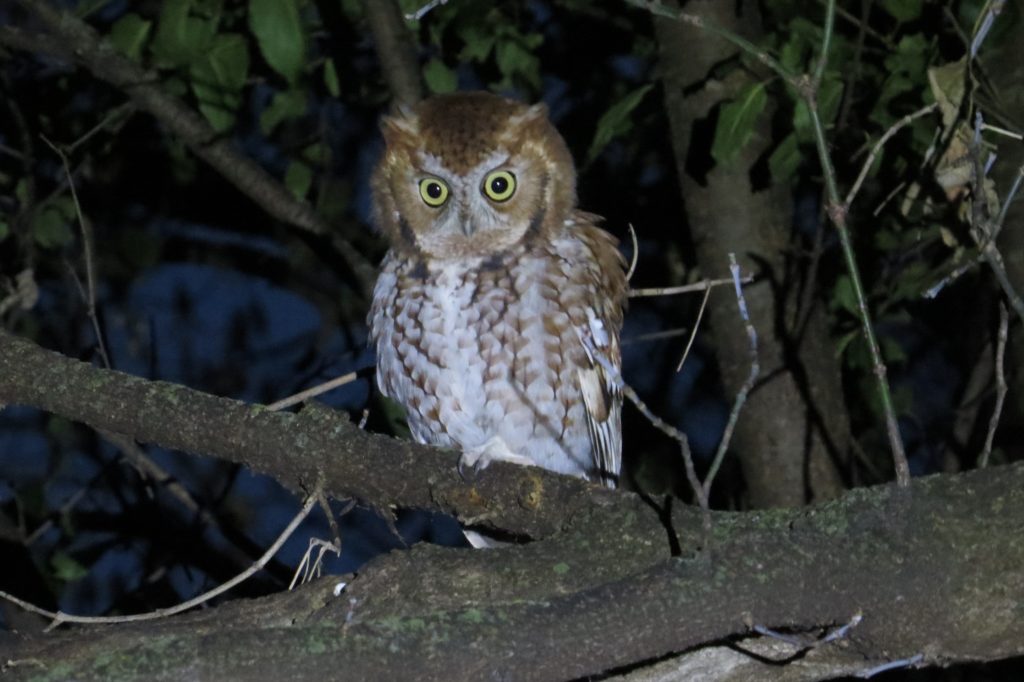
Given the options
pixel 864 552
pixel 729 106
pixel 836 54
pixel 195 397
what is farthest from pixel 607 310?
pixel 864 552

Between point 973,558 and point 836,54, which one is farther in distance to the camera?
point 836,54

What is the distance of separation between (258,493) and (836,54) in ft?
8.31

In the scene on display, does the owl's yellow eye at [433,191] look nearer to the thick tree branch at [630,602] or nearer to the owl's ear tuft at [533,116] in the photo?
the owl's ear tuft at [533,116]

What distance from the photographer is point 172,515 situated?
3.51 m

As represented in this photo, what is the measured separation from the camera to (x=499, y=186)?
2363mm

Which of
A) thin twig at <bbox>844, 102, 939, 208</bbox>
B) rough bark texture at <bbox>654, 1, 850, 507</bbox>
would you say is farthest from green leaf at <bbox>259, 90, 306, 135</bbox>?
thin twig at <bbox>844, 102, 939, 208</bbox>

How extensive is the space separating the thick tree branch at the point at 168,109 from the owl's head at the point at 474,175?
35 cm

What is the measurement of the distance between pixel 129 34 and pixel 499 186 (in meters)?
0.86

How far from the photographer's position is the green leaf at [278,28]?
217 centimetres

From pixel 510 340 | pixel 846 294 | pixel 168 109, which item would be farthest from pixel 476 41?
pixel 846 294

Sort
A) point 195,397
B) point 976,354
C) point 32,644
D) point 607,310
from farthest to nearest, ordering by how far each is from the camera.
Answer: point 976,354 < point 607,310 < point 195,397 < point 32,644

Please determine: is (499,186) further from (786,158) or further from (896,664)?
(896,664)

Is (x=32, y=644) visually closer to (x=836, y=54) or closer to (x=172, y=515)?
(x=836, y=54)

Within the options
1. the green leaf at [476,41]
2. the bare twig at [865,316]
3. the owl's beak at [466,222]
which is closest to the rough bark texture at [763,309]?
the green leaf at [476,41]
